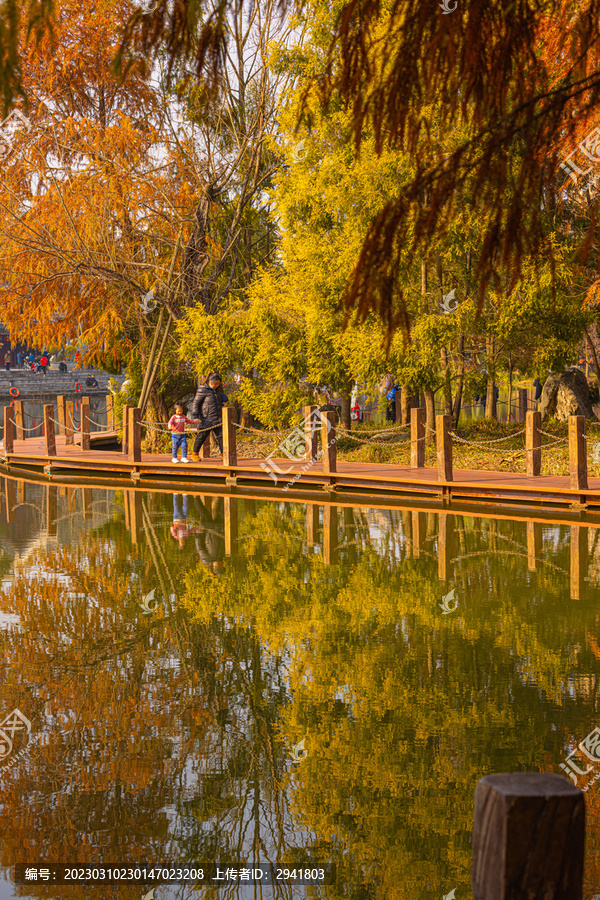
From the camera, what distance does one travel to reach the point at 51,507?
15.9 metres

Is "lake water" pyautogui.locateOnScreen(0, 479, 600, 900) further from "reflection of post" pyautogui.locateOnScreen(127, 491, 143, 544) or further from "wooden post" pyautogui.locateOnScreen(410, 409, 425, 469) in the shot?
"wooden post" pyautogui.locateOnScreen(410, 409, 425, 469)

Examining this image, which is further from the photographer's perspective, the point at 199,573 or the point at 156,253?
the point at 156,253

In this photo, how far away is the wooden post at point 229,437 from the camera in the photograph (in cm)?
1820

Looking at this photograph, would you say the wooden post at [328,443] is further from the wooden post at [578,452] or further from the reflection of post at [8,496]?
the reflection of post at [8,496]

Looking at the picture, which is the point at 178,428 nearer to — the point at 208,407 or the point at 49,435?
the point at 208,407

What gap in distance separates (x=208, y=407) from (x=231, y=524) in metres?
6.07

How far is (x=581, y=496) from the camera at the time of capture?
1403cm

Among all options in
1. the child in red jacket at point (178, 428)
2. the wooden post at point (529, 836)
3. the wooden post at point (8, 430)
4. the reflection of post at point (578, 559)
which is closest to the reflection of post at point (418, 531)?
the reflection of post at point (578, 559)

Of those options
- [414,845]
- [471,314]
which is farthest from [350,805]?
[471,314]

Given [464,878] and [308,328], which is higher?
[308,328]

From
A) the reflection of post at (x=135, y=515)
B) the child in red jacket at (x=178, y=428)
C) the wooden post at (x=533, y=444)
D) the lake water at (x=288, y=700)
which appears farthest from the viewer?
the child in red jacket at (x=178, y=428)

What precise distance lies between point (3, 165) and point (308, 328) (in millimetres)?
9957

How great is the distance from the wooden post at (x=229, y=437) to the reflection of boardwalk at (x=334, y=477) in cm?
20

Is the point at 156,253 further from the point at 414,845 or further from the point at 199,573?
the point at 414,845
